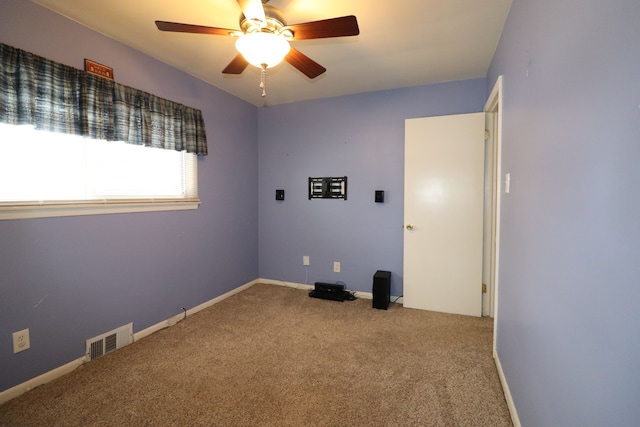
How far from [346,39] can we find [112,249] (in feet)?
8.28

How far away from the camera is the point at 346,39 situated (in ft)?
7.40

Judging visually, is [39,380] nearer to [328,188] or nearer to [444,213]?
[328,188]

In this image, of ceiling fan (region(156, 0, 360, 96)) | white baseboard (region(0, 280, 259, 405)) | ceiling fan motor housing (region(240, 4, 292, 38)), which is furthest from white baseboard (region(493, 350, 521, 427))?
white baseboard (region(0, 280, 259, 405))

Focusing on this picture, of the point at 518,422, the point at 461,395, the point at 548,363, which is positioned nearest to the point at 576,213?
the point at 548,363

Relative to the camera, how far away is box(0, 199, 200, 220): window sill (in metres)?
1.73

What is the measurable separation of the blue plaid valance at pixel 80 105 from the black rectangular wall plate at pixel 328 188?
63.7 inches

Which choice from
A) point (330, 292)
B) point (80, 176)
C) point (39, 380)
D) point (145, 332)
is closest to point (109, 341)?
point (145, 332)

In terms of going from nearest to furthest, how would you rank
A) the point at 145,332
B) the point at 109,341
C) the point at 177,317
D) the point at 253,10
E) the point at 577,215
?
the point at 577,215 → the point at 253,10 → the point at 109,341 → the point at 145,332 → the point at 177,317

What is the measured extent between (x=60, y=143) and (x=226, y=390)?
2.03m

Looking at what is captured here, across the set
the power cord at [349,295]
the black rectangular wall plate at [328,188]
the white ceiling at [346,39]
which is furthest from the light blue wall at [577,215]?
the black rectangular wall plate at [328,188]

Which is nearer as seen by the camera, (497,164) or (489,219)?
(497,164)

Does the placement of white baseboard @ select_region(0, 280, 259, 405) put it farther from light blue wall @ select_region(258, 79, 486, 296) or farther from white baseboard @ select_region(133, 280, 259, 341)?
light blue wall @ select_region(258, 79, 486, 296)

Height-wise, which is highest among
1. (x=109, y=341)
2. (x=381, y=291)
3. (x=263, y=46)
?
(x=263, y=46)

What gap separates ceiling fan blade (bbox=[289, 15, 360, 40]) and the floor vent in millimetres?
2572
